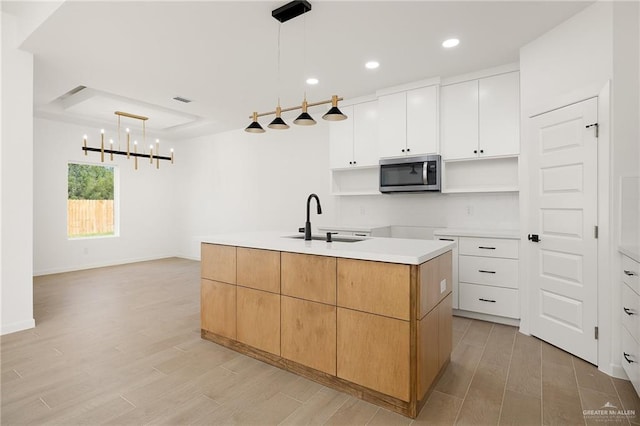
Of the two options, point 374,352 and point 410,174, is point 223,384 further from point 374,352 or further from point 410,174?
point 410,174

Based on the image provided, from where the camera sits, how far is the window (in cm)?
639

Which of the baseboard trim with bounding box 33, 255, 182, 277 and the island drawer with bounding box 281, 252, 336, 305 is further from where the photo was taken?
the baseboard trim with bounding box 33, 255, 182, 277

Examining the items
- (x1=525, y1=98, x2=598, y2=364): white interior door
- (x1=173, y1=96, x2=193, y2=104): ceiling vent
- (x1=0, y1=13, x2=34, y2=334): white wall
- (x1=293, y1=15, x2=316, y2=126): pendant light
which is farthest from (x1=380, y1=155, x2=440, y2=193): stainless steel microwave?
(x1=0, y1=13, x2=34, y2=334): white wall

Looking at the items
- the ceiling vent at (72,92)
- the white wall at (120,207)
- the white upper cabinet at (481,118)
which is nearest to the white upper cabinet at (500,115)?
the white upper cabinet at (481,118)

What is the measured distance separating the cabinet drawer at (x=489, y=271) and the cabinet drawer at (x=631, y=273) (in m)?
1.03

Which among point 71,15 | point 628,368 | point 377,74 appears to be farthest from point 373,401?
point 71,15

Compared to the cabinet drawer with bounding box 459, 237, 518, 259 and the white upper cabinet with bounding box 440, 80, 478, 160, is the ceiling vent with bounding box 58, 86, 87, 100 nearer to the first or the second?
the white upper cabinet with bounding box 440, 80, 478, 160

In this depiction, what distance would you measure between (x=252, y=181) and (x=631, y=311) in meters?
5.59

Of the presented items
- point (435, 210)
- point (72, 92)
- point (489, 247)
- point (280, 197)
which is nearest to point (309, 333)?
point (489, 247)

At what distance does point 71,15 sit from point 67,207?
4.67 m

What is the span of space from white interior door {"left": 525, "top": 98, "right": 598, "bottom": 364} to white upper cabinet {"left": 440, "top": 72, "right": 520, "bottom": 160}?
53cm

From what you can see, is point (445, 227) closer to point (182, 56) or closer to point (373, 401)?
point (373, 401)

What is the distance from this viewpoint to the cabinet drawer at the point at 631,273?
206 centimetres

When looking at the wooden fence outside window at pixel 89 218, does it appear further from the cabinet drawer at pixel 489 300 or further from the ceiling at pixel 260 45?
the cabinet drawer at pixel 489 300
